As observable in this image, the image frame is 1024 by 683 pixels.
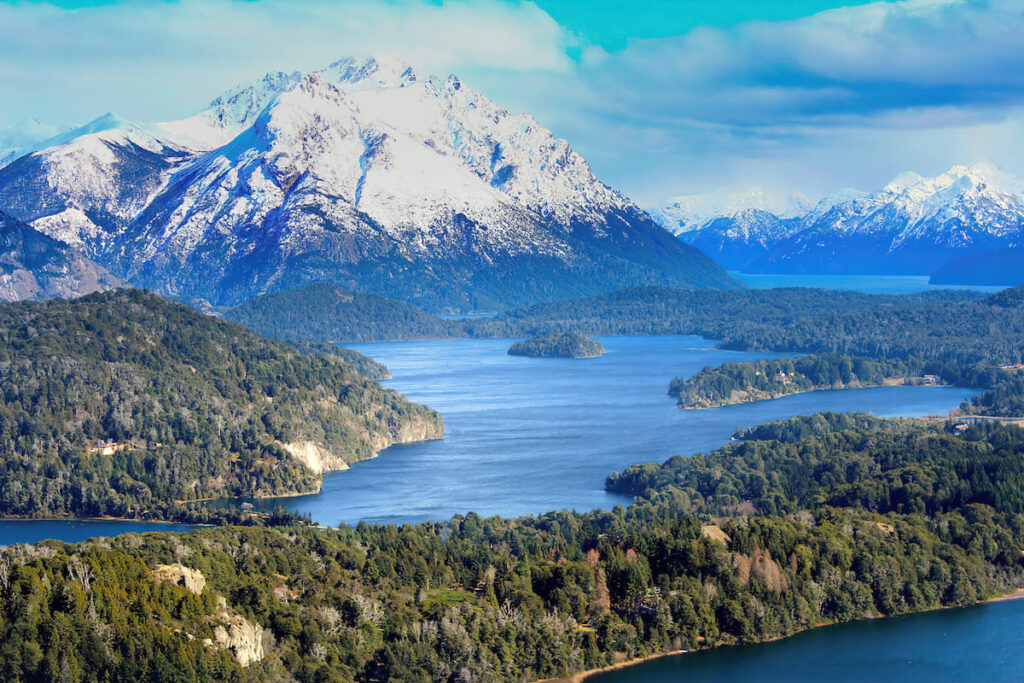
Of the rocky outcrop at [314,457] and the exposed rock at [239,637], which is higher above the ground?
the rocky outcrop at [314,457]

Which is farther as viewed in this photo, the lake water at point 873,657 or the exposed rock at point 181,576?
the lake water at point 873,657

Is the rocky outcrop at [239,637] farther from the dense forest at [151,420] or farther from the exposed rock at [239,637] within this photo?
the dense forest at [151,420]

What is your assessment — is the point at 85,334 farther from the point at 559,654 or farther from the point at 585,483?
the point at 559,654

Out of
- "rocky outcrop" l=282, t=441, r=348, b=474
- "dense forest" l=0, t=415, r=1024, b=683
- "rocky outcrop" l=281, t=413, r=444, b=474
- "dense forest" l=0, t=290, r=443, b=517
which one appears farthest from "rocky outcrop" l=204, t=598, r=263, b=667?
"rocky outcrop" l=281, t=413, r=444, b=474

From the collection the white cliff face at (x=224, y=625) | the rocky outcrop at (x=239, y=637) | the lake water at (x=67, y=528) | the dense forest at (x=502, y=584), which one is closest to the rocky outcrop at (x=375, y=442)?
the lake water at (x=67, y=528)

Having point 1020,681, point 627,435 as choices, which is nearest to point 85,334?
point 627,435

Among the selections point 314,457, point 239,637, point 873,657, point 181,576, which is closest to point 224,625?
point 239,637
